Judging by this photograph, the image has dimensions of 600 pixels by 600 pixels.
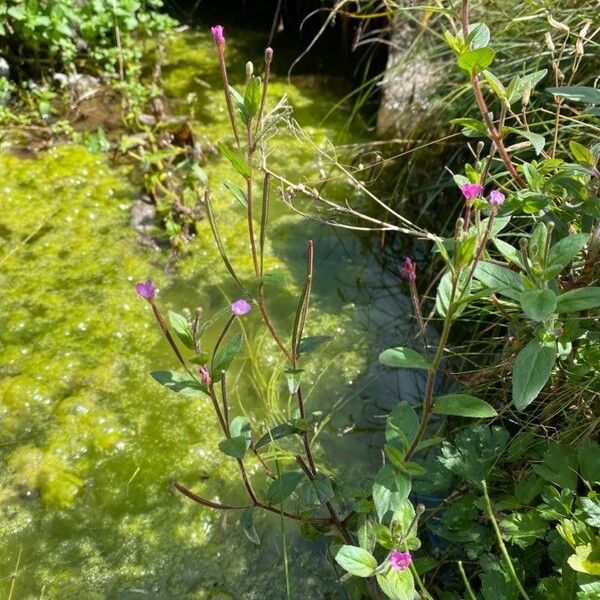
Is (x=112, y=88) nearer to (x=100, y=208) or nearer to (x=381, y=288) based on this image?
(x=100, y=208)

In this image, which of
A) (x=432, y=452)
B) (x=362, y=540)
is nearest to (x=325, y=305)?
(x=432, y=452)

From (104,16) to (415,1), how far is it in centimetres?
108

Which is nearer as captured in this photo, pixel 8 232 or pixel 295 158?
pixel 8 232

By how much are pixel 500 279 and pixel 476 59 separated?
11.7 inches

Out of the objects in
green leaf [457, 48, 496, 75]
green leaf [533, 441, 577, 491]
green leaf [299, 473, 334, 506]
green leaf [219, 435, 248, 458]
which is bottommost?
green leaf [299, 473, 334, 506]

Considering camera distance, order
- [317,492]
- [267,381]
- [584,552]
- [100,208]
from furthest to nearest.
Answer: [100,208] → [267,381] → [317,492] → [584,552]

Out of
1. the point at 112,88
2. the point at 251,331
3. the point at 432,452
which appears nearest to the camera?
the point at 432,452

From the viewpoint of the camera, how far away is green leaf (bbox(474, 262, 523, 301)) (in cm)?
92

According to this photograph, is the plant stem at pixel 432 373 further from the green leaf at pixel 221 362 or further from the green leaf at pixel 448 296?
the green leaf at pixel 221 362

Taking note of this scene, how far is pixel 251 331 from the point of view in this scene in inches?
72.3

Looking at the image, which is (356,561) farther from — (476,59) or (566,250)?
(476,59)

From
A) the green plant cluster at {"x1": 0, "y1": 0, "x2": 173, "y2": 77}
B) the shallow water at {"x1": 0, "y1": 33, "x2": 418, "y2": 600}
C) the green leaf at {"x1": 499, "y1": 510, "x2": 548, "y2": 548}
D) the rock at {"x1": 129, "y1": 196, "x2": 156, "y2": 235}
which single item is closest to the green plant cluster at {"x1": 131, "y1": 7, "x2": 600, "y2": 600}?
the green leaf at {"x1": 499, "y1": 510, "x2": 548, "y2": 548}

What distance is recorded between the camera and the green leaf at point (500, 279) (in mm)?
922

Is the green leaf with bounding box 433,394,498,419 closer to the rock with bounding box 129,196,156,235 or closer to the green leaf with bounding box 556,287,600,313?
the green leaf with bounding box 556,287,600,313
